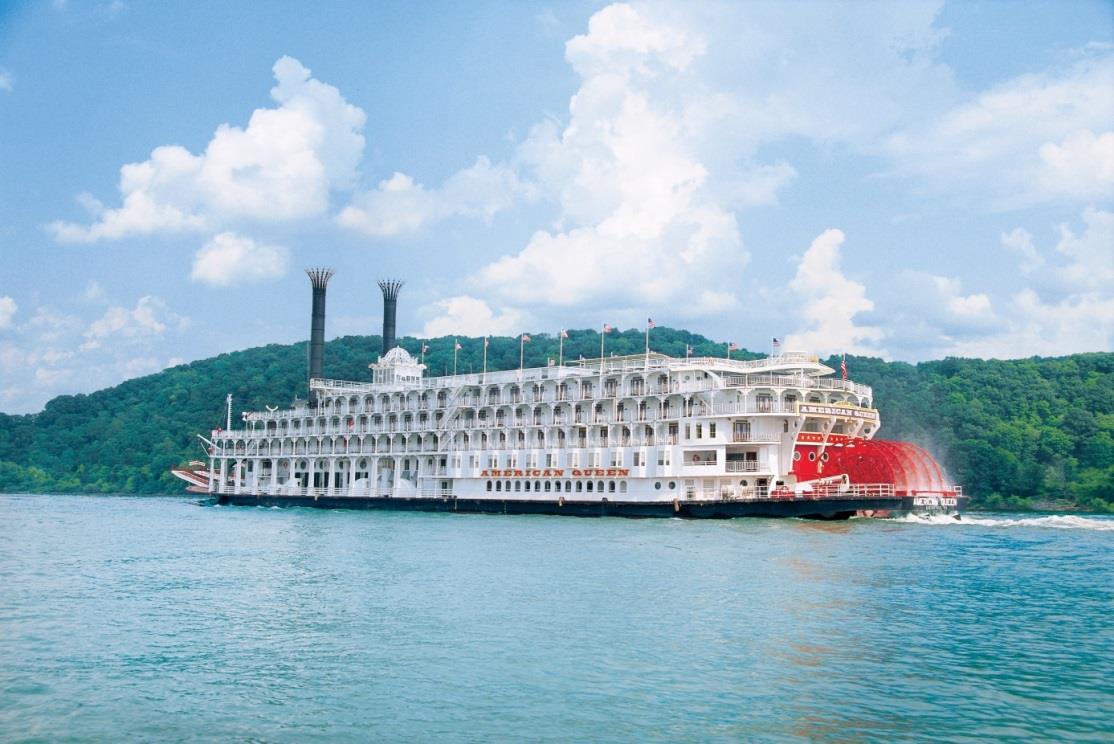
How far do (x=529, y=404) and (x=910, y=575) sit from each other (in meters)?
35.9

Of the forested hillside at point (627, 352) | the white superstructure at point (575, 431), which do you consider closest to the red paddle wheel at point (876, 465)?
the white superstructure at point (575, 431)

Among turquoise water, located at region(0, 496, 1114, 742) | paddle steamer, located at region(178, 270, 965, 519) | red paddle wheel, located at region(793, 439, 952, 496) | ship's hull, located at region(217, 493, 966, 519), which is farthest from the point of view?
paddle steamer, located at region(178, 270, 965, 519)

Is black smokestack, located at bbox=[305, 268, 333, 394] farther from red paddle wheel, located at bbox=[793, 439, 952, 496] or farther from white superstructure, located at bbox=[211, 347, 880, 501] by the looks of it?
red paddle wheel, located at bbox=[793, 439, 952, 496]

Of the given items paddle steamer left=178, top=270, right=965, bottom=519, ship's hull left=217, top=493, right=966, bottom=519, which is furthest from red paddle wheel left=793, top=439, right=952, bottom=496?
ship's hull left=217, top=493, right=966, bottom=519

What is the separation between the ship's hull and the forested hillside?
134ft

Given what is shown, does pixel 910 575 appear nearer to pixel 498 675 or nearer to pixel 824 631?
pixel 824 631

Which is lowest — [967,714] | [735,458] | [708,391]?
[967,714]

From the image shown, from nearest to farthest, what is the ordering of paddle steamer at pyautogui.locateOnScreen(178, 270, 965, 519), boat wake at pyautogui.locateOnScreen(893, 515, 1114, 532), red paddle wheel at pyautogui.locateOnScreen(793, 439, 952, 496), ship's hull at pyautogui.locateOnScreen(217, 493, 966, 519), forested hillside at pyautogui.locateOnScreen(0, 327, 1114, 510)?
ship's hull at pyautogui.locateOnScreen(217, 493, 966, 519) < red paddle wheel at pyautogui.locateOnScreen(793, 439, 952, 496) < boat wake at pyautogui.locateOnScreen(893, 515, 1114, 532) < paddle steamer at pyautogui.locateOnScreen(178, 270, 965, 519) < forested hillside at pyautogui.locateOnScreen(0, 327, 1114, 510)

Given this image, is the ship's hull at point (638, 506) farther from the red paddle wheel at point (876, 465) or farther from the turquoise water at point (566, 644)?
the turquoise water at point (566, 644)

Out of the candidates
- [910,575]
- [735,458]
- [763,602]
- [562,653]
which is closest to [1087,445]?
[735,458]

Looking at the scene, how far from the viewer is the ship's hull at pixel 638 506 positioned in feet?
158

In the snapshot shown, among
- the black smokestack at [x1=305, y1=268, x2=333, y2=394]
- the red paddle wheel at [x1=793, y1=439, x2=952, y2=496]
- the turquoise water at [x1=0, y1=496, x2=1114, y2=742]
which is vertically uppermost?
the black smokestack at [x1=305, y1=268, x2=333, y2=394]

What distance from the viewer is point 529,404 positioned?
208 ft

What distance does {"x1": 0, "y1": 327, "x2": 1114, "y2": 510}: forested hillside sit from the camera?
88562mm
